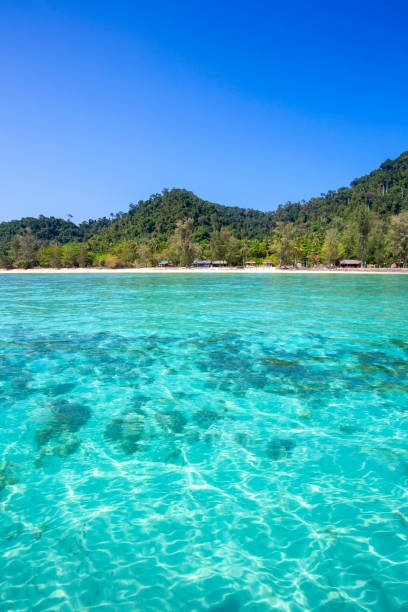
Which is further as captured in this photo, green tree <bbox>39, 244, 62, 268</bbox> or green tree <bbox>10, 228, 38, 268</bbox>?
green tree <bbox>10, 228, 38, 268</bbox>

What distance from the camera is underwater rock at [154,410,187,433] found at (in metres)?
5.43

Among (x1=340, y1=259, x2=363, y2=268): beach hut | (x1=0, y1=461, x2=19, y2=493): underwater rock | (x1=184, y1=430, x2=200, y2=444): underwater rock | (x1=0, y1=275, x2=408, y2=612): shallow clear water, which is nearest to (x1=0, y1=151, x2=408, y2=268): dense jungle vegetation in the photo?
(x1=340, y1=259, x2=363, y2=268): beach hut

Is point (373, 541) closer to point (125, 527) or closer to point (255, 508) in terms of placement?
point (255, 508)

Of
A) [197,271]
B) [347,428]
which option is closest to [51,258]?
[197,271]

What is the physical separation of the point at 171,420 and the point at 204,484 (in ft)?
5.45

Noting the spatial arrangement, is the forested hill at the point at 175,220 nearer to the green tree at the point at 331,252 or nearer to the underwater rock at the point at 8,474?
the green tree at the point at 331,252

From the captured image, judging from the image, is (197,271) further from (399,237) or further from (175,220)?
(175,220)

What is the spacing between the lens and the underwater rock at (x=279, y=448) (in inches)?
187

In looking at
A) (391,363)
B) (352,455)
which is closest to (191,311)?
(391,363)

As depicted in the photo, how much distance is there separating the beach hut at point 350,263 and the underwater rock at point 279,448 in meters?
82.2

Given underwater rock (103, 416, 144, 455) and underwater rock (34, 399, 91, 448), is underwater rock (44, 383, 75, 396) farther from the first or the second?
underwater rock (103, 416, 144, 455)

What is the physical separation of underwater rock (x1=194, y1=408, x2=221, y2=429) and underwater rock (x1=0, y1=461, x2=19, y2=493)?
2490 mm

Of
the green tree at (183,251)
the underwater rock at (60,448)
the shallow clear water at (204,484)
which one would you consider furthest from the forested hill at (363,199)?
the underwater rock at (60,448)

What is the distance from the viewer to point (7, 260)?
311 feet
